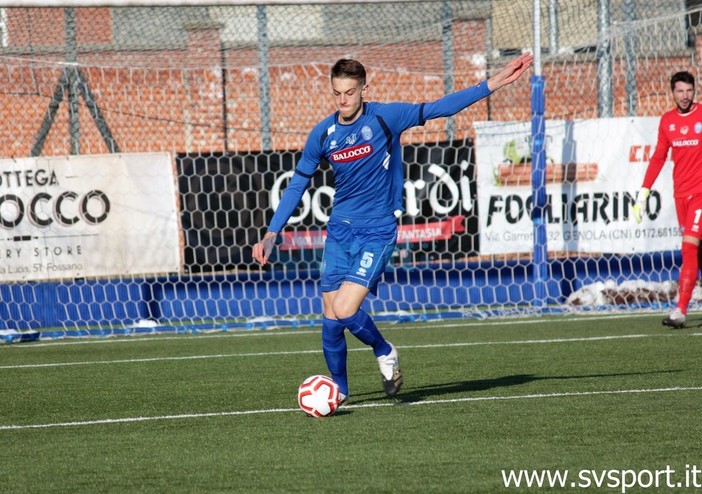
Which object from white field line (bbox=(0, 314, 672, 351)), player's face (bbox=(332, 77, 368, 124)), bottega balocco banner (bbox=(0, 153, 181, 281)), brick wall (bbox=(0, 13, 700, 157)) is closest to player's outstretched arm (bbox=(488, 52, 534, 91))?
player's face (bbox=(332, 77, 368, 124))

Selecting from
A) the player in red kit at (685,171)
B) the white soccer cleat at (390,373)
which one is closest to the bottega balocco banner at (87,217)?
the player in red kit at (685,171)

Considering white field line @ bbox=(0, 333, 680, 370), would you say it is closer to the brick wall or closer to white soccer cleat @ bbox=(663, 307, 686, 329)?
white soccer cleat @ bbox=(663, 307, 686, 329)

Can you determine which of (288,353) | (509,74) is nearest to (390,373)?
(509,74)

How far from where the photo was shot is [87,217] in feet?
36.7

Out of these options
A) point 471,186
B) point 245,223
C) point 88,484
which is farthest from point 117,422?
point 471,186

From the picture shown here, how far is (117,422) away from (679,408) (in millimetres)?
2987

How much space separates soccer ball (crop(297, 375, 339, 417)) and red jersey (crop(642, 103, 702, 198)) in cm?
522

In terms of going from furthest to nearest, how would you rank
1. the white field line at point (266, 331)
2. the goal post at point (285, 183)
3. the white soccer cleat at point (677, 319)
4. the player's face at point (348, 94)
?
the goal post at point (285, 183)
the white field line at point (266, 331)
the white soccer cleat at point (677, 319)
the player's face at point (348, 94)

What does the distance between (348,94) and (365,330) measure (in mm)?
1333

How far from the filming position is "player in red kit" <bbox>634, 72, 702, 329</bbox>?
9438 millimetres

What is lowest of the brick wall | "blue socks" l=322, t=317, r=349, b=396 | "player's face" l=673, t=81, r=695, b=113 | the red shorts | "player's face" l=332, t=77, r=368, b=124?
"blue socks" l=322, t=317, r=349, b=396

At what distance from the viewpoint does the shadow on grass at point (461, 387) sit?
6.33 m

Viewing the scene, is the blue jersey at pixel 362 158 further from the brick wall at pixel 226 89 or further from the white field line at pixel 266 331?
the brick wall at pixel 226 89

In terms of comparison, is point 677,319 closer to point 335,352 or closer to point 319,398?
point 335,352
